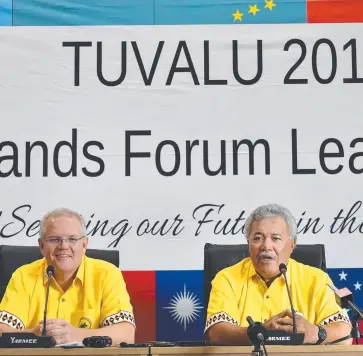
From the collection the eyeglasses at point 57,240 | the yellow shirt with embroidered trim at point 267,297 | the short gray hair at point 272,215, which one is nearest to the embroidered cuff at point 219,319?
the yellow shirt with embroidered trim at point 267,297

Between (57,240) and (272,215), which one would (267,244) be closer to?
(272,215)

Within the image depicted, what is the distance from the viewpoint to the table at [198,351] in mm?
2570

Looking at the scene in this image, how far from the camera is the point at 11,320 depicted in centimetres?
338

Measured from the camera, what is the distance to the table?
257cm

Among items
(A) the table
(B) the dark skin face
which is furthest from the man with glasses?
(A) the table

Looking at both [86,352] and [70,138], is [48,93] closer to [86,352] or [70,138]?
[70,138]

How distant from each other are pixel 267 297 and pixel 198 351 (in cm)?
92

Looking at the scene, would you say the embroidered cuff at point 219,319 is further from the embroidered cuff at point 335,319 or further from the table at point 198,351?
the table at point 198,351

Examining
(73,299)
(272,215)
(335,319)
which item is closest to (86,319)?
(73,299)

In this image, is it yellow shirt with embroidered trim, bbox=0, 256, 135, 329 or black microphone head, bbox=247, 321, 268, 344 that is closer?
black microphone head, bbox=247, 321, 268, 344

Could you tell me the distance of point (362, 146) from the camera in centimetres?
445

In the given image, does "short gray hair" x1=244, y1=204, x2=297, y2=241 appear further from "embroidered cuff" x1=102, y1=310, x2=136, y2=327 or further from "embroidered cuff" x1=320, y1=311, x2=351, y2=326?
"embroidered cuff" x1=102, y1=310, x2=136, y2=327

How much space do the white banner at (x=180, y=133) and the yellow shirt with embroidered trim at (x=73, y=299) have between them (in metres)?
0.83

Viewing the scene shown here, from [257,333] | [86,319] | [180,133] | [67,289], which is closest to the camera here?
[257,333]
